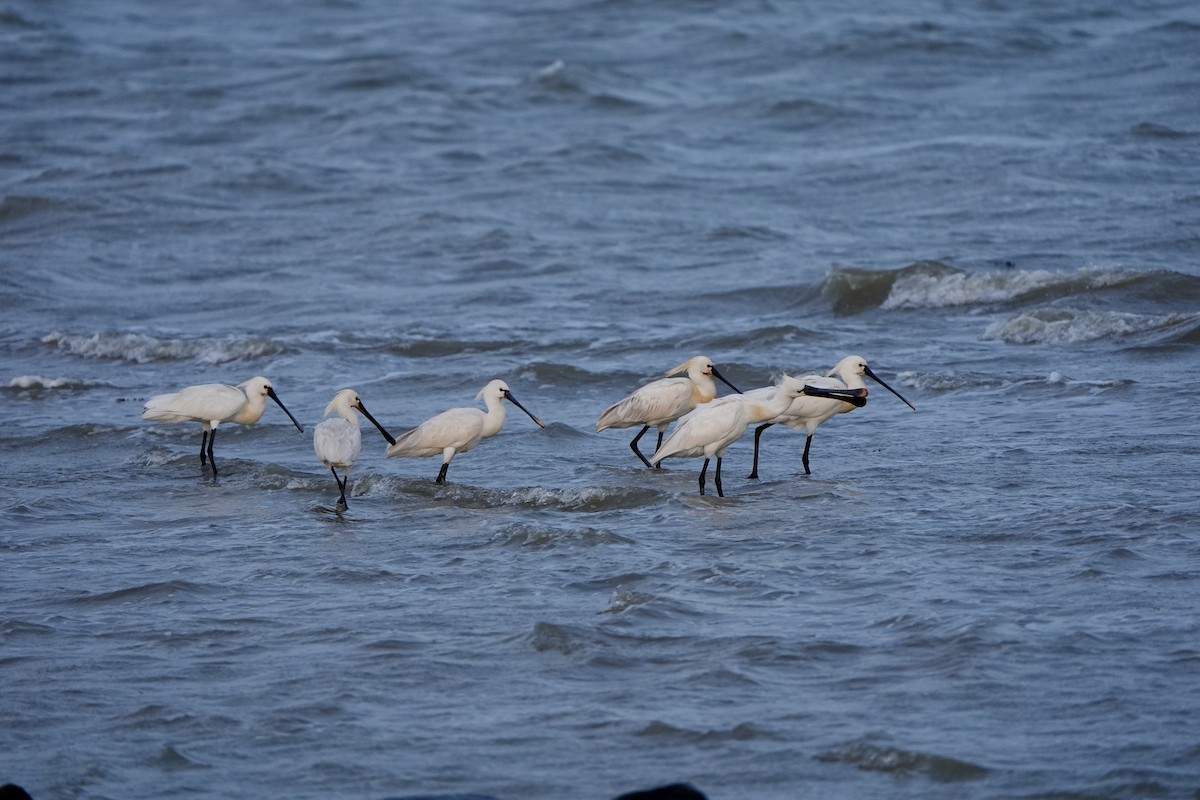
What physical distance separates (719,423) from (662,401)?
3.67 feet

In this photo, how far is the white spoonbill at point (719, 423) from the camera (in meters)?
9.99

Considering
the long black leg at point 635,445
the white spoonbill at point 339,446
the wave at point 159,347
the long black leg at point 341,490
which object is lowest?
the wave at point 159,347

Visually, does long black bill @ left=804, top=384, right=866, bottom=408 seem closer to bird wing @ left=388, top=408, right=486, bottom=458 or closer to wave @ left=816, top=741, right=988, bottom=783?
bird wing @ left=388, top=408, right=486, bottom=458

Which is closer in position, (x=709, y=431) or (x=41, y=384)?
(x=709, y=431)

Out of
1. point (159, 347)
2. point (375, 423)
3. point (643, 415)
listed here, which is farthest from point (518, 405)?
point (159, 347)

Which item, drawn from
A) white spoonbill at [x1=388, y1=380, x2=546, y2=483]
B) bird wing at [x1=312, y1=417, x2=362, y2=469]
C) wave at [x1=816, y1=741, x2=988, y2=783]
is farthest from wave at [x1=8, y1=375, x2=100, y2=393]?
wave at [x1=816, y1=741, x2=988, y2=783]

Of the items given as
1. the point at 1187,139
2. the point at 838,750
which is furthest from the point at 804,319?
the point at 838,750

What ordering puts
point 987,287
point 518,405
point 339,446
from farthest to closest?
point 987,287
point 518,405
point 339,446

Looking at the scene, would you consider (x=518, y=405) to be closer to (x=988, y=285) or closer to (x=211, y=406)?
(x=211, y=406)

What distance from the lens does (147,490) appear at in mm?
10484

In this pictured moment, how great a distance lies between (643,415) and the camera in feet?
36.2

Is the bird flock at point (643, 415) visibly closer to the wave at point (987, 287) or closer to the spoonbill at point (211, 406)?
the spoonbill at point (211, 406)

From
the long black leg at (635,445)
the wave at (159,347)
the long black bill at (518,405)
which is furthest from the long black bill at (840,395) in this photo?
the wave at (159,347)

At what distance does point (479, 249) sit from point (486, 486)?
8.52 m
